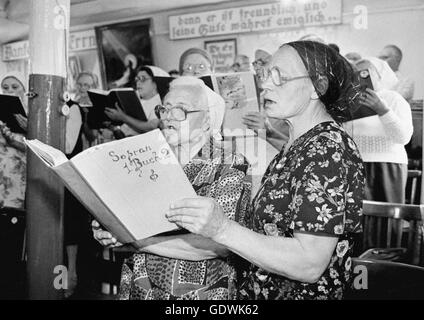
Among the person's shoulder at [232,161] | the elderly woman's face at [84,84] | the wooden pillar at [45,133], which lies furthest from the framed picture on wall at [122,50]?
the person's shoulder at [232,161]

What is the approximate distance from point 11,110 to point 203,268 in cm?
222

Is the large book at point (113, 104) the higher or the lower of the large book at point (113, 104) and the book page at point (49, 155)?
the higher

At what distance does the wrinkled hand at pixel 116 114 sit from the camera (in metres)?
3.21

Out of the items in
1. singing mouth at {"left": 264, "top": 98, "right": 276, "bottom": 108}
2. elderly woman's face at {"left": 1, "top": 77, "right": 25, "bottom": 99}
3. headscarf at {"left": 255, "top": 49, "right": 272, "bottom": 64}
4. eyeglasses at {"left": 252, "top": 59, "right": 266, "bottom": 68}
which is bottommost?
singing mouth at {"left": 264, "top": 98, "right": 276, "bottom": 108}

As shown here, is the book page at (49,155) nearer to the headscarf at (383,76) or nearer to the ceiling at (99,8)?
the headscarf at (383,76)

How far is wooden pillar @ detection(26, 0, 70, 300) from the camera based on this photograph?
2.49 meters

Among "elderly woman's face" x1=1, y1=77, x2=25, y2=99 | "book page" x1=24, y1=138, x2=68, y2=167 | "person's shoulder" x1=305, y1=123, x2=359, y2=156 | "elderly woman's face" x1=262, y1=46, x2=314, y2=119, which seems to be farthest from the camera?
"elderly woman's face" x1=1, y1=77, x2=25, y2=99

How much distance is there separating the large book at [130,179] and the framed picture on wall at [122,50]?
2.90 metres

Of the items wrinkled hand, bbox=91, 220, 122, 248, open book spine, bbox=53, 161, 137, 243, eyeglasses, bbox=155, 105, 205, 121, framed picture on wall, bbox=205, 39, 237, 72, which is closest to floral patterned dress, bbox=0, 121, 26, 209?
framed picture on wall, bbox=205, 39, 237, 72

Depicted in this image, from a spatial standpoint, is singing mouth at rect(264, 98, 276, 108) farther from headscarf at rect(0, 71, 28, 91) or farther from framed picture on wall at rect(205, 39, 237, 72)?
headscarf at rect(0, 71, 28, 91)

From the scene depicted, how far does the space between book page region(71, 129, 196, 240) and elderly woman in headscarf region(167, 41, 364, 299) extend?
46 mm

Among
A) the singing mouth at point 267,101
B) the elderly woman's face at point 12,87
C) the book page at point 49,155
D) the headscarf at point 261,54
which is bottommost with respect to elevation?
the book page at point 49,155
